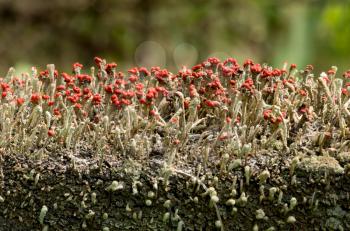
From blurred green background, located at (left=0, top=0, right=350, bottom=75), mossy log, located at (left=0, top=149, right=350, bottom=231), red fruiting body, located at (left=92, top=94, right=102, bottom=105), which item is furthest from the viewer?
blurred green background, located at (left=0, top=0, right=350, bottom=75)

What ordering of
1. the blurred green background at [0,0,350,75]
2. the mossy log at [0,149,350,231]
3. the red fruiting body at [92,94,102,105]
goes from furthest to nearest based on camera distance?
the blurred green background at [0,0,350,75] → the red fruiting body at [92,94,102,105] → the mossy log at [0,149,350,231]

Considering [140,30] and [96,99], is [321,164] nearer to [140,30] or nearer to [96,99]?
[96,99]

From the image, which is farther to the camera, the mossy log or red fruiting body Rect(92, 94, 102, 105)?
red fruiting body Rect(92, 94, 102, 105)

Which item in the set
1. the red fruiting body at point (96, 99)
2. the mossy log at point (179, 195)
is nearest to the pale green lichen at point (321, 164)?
the mossy log at point (179, 195)

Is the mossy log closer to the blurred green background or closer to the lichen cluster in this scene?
the lichen cluster

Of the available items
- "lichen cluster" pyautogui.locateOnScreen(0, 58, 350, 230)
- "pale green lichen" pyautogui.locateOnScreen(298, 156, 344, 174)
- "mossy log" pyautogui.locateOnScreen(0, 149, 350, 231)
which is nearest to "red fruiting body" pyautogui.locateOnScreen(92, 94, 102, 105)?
"lichen cluster" pyautogui.locateOnScreen(0, 58, 350, 230)

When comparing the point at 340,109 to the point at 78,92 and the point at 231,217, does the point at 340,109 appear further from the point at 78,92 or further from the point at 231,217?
the point at 78,92

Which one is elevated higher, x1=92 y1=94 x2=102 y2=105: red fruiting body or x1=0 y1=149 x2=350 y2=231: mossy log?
x1=92 y1=94 x2=102 y2=105: red fruiting body

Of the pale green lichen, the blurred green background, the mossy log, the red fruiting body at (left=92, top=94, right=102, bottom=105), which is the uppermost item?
the blurred green background
